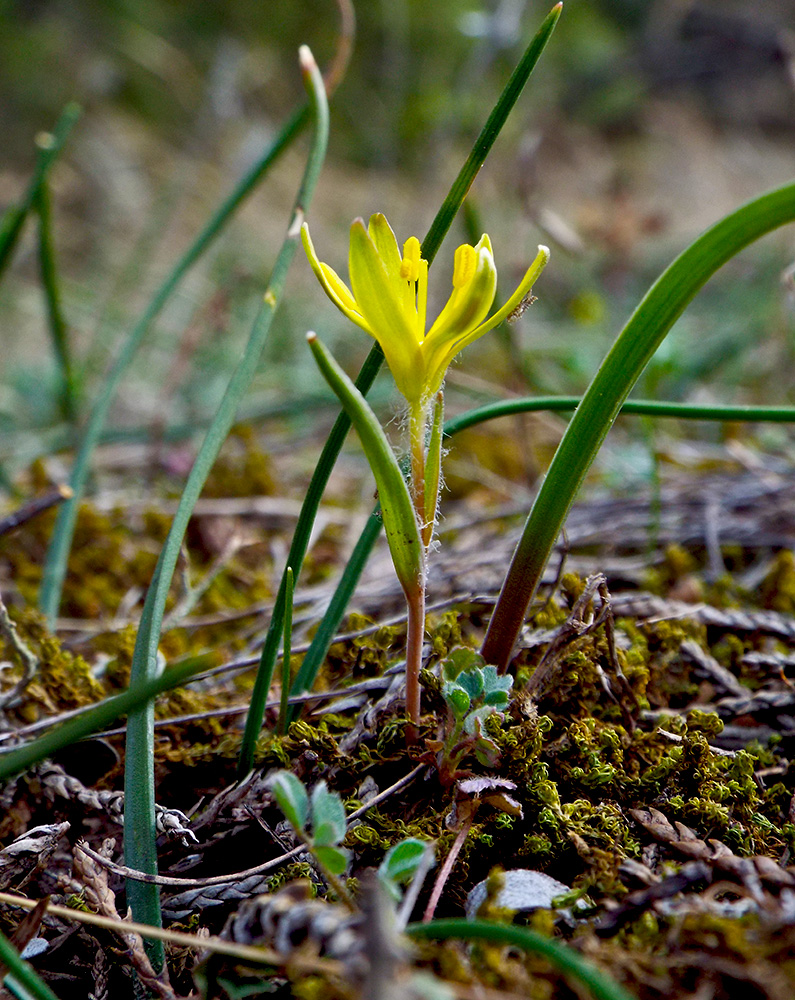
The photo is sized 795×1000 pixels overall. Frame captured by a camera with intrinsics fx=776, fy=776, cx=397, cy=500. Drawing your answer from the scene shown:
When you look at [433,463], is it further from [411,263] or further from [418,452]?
[411,263]

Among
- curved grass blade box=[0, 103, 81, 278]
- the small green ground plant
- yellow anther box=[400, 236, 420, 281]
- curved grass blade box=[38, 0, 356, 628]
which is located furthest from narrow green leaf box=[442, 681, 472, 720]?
curved grass blade box=[0, 103, 81, 278]

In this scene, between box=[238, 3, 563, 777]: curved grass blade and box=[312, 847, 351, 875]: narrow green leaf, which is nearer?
box=[312, 847, 351, 875]: narrow green leaf

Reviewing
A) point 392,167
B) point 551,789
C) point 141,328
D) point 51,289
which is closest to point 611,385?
point 551,789

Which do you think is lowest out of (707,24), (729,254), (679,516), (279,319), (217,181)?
(679,516)

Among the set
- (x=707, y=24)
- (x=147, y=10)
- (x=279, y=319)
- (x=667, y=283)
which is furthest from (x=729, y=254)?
(x=707, y=24)

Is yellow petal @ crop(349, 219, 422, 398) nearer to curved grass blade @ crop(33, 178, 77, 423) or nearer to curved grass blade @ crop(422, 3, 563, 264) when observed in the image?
curved grass blade @ crop(422, 3, 563, 264)

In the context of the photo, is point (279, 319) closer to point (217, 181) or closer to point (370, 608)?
point (370, 608)
